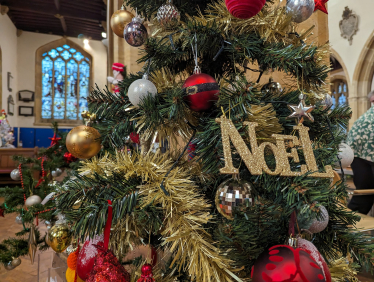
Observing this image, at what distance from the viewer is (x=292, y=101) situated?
0.53 m

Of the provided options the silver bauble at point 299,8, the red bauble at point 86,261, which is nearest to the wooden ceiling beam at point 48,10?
the silver bauble at point 299,8

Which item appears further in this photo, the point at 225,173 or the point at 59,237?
the point at 59,237

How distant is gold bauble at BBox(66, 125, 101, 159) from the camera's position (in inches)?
24.5

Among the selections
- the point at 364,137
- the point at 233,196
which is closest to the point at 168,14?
the point at 233,196

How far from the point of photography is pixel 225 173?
16.8 inches

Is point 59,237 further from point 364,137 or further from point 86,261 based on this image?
point 364,137

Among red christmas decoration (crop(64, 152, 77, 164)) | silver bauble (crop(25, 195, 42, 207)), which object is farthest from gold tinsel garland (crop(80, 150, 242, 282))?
red christmas decoration (crop(64, 152, 77, 164))

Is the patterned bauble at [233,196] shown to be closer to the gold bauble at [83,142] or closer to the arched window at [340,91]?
the gold bauble at [83,142]

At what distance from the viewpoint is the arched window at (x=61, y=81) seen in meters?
7.69

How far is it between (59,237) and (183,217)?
451mm

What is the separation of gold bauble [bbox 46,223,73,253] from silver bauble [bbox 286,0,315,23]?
2.47ft

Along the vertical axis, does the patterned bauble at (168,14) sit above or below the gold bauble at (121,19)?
below

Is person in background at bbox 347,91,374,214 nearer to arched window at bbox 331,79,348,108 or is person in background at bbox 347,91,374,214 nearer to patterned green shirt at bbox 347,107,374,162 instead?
patterned green shirt at bbox 347,107,374,162

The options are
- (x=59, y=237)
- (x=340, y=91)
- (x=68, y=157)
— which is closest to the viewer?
(x=59, y=237)
